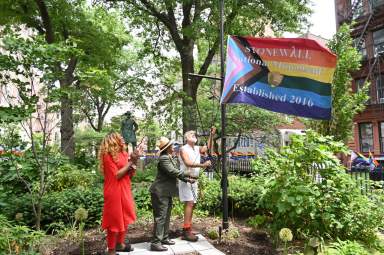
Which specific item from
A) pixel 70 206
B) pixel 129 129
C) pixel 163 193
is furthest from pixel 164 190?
pixel 129 129

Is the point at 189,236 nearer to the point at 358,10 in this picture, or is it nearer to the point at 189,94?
the point at 189,94

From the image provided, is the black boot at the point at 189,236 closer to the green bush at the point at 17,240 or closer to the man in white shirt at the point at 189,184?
the man in white shirt at the point at 189,184

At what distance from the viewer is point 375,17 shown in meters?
24.6

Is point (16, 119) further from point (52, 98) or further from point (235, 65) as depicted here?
point (235, 65)

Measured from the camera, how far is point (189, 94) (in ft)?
46.5

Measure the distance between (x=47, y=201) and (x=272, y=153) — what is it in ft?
16.1

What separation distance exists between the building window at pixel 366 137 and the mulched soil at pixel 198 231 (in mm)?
21817

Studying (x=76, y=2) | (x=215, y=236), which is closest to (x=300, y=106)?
(x=215, y=236)

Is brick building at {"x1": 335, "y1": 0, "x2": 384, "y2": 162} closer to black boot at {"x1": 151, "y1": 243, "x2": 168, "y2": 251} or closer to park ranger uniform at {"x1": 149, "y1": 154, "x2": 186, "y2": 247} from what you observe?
park ranger uniform at {"x1": 149, "y1": 154, "x2": 186, "y2": 247}

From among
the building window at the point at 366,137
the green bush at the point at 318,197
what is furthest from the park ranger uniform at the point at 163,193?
the building window at the point at 366,137

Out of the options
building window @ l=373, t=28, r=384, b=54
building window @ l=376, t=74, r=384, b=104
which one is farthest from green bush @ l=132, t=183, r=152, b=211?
building window @ l=373, t=28, r=384, b=54

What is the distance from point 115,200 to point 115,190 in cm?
14

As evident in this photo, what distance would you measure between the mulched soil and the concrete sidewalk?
0.17 metres

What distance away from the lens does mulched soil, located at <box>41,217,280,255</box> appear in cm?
526
